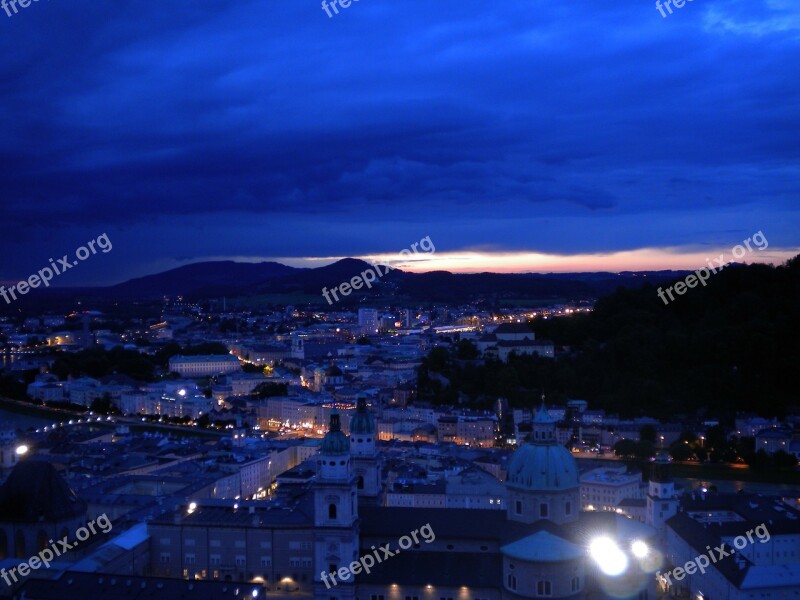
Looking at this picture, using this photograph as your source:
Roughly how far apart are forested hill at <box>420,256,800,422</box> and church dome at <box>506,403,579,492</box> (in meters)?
17.3

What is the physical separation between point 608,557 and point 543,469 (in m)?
1.66

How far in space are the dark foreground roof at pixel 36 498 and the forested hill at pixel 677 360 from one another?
758 inches

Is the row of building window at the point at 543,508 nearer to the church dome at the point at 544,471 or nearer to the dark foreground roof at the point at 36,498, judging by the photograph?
the church dome at the point at 544,471

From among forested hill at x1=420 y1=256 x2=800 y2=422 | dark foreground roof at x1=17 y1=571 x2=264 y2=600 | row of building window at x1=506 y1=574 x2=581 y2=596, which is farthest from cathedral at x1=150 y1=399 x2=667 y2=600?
forested hill at x1=420 y1=256 x2=800 y2=422

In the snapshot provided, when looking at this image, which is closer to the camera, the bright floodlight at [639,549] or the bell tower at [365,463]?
the bright floodlight at [639,549]

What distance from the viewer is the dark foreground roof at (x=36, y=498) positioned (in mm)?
14852

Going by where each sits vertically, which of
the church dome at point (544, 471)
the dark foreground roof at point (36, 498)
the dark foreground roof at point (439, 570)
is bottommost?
the dark foreground roof at point (439, 570)

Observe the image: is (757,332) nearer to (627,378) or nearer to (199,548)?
(627,378)

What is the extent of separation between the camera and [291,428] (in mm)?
34188

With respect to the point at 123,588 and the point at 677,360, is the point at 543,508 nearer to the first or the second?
the point at 123,588

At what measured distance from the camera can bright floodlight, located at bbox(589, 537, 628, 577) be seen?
11.8 metres

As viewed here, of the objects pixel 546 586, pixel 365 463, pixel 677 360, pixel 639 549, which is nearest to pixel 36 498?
pixel 365 463

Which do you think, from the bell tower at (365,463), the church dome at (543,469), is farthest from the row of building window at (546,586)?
the bell tower at (365,463)

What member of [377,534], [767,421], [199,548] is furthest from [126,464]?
[767,421]
